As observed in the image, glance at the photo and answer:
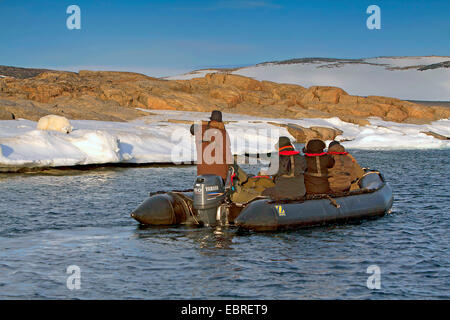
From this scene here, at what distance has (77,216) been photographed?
1415cm

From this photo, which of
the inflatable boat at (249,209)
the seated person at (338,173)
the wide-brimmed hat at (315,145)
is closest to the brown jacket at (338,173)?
the seated person at (338,173)

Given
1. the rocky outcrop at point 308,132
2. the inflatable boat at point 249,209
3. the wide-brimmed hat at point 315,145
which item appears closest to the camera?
the inflatable boat at point 249,209

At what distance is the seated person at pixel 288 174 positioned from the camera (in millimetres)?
12531

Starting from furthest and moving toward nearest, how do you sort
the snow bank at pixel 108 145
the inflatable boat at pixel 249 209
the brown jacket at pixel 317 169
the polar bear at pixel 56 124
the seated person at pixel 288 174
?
the polar bear at pixel 56 124 → the snow bank at pixel 108 145 → the brown jacket at pixel 317 169 → the seated person at pixel 288 174 → the inflatable boat at pixel 249 209

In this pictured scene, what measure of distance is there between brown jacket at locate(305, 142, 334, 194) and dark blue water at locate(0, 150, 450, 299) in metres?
1.11

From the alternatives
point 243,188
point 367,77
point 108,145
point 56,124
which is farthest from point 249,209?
point 367,77

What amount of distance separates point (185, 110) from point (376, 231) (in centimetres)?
4605

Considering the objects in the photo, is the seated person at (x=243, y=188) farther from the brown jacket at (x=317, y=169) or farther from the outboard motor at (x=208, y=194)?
the brown jacket at (x=317, y=169)

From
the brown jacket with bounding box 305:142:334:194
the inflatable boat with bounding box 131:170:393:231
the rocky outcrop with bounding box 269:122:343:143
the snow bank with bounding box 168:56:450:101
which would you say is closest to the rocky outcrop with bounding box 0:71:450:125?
the rocky outcrop with bounding box 269:122:343:143

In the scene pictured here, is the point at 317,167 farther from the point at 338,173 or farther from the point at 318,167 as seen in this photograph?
the point at 338,173

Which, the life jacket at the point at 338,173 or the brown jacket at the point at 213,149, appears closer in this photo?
the brown jacket at the point at 213,149

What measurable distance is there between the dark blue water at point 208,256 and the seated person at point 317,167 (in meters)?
1.11

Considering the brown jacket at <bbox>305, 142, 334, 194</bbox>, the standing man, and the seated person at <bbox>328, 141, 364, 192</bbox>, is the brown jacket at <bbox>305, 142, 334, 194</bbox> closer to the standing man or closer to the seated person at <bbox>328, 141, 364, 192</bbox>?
the seated person at <bbox>328, 141, 364, 192</bbox>

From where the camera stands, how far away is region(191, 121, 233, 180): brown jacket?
12336 mm
